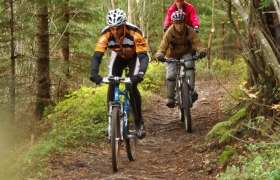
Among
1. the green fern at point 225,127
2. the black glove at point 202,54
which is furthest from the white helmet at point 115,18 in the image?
the black glove at point 202,54

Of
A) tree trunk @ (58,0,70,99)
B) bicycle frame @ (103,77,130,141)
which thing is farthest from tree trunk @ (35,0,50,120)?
bicycle frame @ (103,77,130,141)

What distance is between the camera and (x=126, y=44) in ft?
23.5

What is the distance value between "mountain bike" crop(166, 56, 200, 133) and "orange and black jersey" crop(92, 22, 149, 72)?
206 cm

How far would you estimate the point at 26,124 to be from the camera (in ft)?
45.8

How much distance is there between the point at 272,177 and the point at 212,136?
338 centimetres

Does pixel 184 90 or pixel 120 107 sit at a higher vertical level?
pixel 184 90

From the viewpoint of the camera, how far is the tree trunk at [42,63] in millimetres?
13570

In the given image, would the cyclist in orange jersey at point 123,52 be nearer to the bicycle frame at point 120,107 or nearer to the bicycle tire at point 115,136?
the bicycle frame at point 120,107

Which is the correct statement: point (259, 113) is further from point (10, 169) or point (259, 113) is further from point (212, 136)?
point (10, 169)

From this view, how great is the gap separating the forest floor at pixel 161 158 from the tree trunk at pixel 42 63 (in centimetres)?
471

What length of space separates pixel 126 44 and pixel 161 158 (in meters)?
2.22

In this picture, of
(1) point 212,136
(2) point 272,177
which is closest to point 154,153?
(1) point 212,136

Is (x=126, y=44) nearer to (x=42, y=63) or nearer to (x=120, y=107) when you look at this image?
(x=120, y=107)

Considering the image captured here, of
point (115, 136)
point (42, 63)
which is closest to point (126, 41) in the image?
point (115, 136)
